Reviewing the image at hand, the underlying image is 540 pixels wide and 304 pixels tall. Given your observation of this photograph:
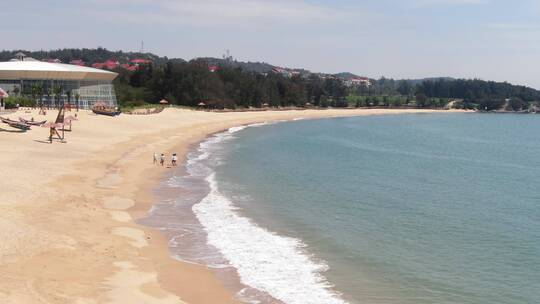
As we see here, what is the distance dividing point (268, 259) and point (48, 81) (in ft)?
235

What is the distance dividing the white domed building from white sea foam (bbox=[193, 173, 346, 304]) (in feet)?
203

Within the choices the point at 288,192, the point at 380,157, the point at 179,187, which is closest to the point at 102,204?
the point at 179,187

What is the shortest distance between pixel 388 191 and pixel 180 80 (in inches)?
3482

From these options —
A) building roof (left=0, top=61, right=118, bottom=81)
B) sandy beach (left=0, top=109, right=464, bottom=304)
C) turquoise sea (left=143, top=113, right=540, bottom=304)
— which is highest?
building roof (left=0, top=61, right=118, bottom=81)

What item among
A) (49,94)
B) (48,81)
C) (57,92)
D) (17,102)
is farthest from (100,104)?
(17,102)

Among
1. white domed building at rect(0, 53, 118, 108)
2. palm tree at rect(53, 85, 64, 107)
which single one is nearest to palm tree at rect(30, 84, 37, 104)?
white domed building at rect(0, 53, 118, 108)

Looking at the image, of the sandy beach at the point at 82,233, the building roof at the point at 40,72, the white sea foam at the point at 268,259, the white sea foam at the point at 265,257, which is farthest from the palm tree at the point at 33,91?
the white sea foam at the point at 268,259

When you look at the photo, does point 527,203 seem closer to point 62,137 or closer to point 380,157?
point 380,157

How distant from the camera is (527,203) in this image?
34344 millimetres

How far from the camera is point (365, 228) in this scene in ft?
85.5

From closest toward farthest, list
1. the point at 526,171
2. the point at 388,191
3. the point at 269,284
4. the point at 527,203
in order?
1. the point at 269,284
2. the point at 527,203
3. the point at 388,191
4. the point at 526,171

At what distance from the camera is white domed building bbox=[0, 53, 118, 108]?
271 feet

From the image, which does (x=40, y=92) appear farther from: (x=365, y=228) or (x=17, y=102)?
(x=365, y=228)

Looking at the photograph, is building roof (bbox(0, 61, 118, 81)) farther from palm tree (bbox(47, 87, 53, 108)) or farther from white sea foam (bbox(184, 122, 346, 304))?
white sea foam (bbox(184, 122, 346, 304))
